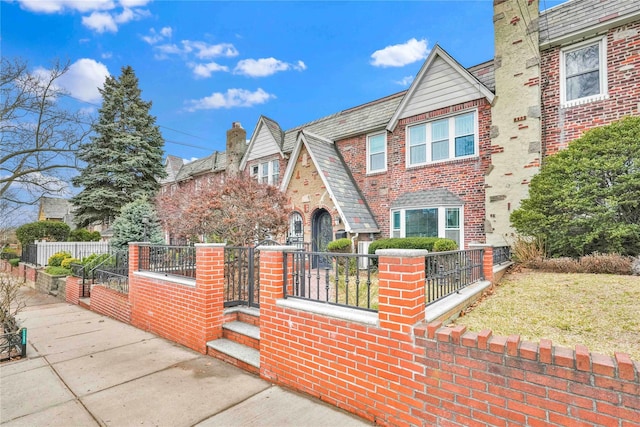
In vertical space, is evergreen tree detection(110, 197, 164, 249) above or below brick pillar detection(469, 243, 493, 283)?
above

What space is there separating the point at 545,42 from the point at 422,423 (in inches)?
438

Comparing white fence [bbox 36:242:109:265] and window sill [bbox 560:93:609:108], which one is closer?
window sill [bbox 560:93:609:108]

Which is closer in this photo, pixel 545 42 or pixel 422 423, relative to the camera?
pixel 422 423

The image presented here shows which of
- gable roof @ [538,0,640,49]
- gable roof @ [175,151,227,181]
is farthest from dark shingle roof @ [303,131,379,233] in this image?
gable roof @ [175,151,227,181]

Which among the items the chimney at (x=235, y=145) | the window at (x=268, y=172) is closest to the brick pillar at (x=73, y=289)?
the window at (x=268, y=172)

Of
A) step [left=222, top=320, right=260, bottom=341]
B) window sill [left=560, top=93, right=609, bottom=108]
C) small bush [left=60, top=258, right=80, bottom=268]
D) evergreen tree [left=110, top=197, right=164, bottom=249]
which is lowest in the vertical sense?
step [left=222, top=320, right=260, bottom=341]

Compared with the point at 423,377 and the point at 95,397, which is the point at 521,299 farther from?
the point at 95,397

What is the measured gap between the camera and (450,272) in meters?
4.35

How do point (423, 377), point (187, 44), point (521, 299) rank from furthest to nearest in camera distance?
point (187, 44) < point (521, 299) < point (423, 377)

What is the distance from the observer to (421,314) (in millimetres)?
2955

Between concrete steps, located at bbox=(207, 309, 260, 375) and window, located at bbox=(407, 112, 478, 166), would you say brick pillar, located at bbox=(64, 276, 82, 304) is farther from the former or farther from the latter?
window, located at bbox=(407, 112, 478, 166)

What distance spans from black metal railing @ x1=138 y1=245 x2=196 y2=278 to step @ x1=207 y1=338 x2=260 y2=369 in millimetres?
1605

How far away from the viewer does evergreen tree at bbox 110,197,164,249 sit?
11.4 m

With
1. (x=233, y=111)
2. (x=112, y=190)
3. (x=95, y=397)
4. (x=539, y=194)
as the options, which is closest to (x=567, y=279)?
(x=539, y=194)
